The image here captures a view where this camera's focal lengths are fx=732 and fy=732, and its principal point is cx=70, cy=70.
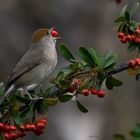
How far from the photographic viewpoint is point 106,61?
4.52 meters

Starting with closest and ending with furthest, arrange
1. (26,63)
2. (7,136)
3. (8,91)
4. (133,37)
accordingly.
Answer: (133,37) < (7,136) < (8,91) < (26,63)

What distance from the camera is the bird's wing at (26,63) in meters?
6.22

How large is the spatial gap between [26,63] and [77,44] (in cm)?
535

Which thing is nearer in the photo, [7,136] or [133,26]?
[133,26]

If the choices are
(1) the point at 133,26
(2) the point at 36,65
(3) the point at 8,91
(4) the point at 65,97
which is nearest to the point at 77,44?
(2) the point at 36,65

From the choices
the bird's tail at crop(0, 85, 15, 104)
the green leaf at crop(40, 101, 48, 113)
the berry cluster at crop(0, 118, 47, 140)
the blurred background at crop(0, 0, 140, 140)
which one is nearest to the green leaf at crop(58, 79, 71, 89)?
the green leaf at crop(40, 101, 48, 113)

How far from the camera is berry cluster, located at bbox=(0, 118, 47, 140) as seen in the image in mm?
4727

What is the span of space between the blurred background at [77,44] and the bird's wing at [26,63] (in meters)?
3.85

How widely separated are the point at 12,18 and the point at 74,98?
7358 mm

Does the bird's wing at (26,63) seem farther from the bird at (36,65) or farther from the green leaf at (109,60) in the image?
the green leaf at (109,60)

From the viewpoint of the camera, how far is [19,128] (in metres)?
4.73

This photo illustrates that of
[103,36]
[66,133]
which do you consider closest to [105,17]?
[103,36]

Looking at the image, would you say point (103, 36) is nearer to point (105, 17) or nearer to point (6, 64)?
point (105, 17)

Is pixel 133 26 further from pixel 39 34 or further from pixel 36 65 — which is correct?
pixel 39 34
